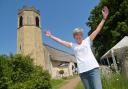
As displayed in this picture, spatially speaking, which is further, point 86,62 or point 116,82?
point 116,82

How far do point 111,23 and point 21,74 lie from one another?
16843 millimetres

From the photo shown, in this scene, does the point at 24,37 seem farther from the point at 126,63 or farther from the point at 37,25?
the point at 126,63

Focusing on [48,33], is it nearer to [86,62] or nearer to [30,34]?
[86,62]

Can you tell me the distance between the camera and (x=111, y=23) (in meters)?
32.7

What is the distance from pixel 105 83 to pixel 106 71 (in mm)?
772

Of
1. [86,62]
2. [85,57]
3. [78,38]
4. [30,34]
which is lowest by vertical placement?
[86,62]

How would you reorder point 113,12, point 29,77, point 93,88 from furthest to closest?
1. point 113,12
2. point 29,77
3. point 93,88

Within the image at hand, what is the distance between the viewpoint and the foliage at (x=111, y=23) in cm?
3012

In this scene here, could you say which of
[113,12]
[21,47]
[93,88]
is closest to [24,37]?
[21,47]

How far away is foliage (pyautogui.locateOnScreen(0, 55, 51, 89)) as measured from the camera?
57.2 ft

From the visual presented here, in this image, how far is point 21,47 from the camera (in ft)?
203

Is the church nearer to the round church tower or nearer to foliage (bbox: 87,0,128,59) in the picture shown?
the round church tower

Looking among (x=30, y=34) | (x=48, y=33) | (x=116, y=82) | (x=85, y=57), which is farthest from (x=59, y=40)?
(x=30, y=34)

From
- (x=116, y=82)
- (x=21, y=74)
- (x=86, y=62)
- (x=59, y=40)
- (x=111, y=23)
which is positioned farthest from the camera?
(x=111, y=23)
